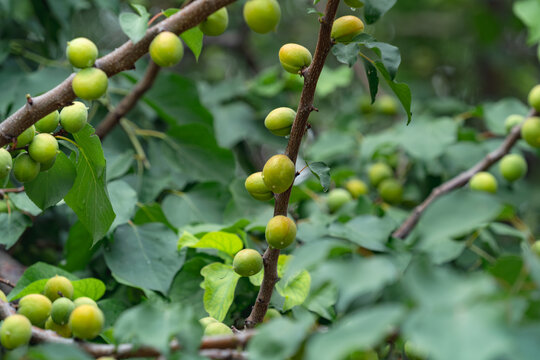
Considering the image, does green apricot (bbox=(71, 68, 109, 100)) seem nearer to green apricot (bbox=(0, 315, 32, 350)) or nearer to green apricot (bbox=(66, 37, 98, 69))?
green apricot (bbox=(66, 37, 98, 69))

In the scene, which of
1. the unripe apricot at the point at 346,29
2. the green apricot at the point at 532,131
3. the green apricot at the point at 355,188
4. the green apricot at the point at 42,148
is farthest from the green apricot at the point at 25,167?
the green apricot at the point at 355,188

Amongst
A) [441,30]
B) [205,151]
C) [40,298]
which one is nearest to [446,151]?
[205,151]

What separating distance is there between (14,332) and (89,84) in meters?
0.35

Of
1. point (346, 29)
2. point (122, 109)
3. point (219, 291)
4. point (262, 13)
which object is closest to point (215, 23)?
point (262, 13)

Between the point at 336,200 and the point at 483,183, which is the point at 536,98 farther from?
the point at 336,200

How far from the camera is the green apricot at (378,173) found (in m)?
2.10

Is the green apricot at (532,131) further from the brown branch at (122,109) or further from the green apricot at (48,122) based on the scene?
the green apricot at (48,122)

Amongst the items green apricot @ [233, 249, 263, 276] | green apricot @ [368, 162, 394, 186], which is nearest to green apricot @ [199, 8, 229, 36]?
green apricot @ [233, 249, 263, 276]

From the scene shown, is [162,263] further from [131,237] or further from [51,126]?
[51,126]

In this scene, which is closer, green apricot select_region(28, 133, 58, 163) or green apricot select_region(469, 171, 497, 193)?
green apricot select_region(28, 133, 58, 163)

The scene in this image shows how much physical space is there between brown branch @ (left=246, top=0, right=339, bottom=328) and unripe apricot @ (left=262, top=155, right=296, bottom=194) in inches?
1.2

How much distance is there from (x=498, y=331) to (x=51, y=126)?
0.76m

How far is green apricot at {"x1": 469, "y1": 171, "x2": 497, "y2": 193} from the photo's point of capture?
164 centimetres

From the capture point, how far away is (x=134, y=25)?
86cm
